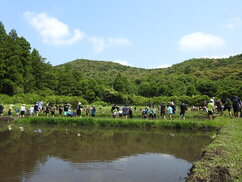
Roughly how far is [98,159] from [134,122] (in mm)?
9168

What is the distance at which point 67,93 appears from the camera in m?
56.9

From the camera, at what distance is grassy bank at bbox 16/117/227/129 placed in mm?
15866

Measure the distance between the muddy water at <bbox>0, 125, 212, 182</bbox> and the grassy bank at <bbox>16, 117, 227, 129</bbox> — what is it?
127 inches

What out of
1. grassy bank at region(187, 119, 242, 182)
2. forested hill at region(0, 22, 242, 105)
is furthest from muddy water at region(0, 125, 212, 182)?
forested hill at region(0, 22, 242, 105)

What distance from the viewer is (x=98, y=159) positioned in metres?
8.43

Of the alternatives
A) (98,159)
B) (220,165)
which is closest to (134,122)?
(98,159)

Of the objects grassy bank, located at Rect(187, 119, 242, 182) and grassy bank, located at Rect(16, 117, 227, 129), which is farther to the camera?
grassy bank, located at Rect(16, 117, 227, 129)

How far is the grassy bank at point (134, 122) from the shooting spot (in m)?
15.9

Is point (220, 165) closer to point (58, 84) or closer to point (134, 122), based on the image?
point (134, 122)

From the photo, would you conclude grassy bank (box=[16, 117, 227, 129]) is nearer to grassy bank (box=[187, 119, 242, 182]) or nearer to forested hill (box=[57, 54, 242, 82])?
grassy bank (box=[187, 119, 242, 182])

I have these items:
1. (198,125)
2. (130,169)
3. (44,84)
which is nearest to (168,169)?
(130,169)

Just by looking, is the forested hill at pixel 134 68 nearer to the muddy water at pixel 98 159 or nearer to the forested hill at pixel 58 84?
the forested hill at pixel 58 84

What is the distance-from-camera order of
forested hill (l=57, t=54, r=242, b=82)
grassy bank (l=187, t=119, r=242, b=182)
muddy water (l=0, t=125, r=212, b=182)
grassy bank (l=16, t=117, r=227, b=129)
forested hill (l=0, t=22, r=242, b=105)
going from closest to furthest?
grassy bank (l=187, t=119, r=242, b=182), muddy water (l=0, t=125, r=212, b=182), grassy bank (l=16, t=117, r=227, b=129), forested hill (l=0, t=22, r=242, b=105), forested hill (l=57, t=54, r=242, b=82)

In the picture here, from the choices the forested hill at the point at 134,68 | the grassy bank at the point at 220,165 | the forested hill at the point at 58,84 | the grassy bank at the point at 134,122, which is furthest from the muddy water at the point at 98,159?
the forested hill at the point at 134,68
